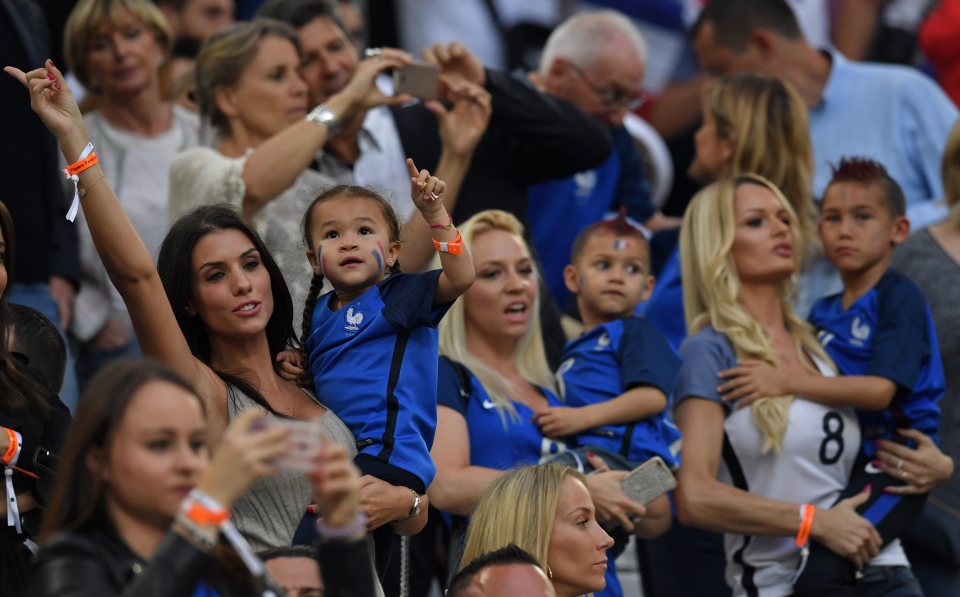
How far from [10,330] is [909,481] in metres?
2.88

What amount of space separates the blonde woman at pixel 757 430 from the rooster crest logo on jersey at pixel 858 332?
12cm

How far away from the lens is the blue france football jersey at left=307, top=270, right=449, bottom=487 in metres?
4.11

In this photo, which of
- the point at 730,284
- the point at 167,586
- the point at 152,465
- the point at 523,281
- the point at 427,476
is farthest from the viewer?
the point at 730,284

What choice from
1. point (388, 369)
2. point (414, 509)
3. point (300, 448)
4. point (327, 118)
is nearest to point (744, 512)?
point (414, 509)

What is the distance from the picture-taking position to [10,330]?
14.0ft

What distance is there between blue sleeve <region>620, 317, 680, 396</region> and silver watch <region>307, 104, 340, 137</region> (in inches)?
44.7

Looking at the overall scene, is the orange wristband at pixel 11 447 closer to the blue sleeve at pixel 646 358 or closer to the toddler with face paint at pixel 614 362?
the toddler with face paint at pixel 614 362

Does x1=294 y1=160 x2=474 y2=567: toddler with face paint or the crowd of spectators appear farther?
x1=294 y1=160 x2=474 y2=567: toddler with face paint

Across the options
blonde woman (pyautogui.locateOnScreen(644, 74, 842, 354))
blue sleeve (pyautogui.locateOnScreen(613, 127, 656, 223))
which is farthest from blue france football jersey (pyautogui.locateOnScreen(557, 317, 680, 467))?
blue sleeve (pyautogui.locateOnScreen(613, 127, 656, 223))

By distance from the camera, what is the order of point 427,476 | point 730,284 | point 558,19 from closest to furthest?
point 427,476 → point 730,284 → point 558,19

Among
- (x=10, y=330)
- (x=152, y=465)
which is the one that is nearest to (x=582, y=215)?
(x=10, y=330)

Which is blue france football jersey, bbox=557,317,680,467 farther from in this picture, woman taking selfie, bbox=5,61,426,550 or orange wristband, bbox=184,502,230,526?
orange wristband, bbox=184,502,230,526

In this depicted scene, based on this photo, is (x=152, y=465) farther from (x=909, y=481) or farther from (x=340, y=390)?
(x=909, y=481)

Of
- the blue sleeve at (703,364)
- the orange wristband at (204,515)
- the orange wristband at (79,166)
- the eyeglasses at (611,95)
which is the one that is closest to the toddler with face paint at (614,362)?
the blue sleeve at (703,364)
